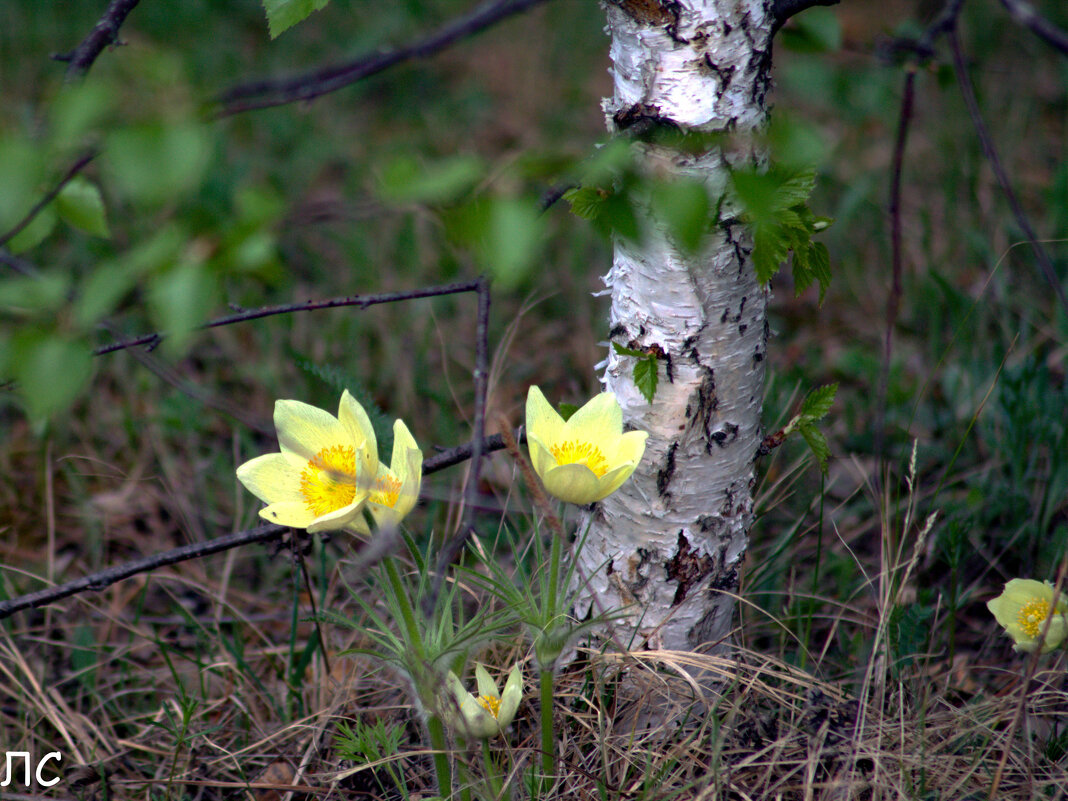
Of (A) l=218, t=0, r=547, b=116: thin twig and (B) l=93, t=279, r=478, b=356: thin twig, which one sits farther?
(B) l=93, t=279, r=478, b=356: thin twig

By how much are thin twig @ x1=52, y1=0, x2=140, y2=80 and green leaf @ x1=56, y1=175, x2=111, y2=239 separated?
23cm

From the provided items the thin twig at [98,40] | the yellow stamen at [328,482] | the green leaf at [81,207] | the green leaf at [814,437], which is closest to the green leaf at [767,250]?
the green leaf at [814,437]

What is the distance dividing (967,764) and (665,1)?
53.4 inches

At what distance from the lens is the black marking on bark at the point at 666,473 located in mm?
1441

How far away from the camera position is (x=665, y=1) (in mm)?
1229

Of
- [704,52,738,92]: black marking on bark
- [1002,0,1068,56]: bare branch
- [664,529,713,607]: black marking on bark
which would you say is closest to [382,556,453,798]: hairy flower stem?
[664,529,713,607]: black marking on bark

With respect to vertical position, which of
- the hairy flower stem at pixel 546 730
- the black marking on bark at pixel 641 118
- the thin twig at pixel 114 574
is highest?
the black marking on bark at pixel 641 118

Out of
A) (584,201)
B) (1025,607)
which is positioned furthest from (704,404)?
(1025,607)

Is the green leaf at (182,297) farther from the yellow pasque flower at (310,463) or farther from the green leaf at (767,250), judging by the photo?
the green leaf at (767,250)

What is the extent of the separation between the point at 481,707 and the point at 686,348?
2.16 ft

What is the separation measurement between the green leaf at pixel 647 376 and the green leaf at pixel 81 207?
0.86 meters

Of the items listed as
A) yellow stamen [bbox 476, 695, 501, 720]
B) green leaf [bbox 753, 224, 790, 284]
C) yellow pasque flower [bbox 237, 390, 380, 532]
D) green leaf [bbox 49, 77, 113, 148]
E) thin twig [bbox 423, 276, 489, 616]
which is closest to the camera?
green leaf [bbox 49, 77, 113, 148]

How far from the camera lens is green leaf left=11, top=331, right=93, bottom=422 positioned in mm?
692

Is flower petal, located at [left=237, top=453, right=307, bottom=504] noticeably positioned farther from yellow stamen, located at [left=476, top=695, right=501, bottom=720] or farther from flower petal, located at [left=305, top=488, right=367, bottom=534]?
yellow stamen, located at [left=476, top=695, right=501, bottom=720]
